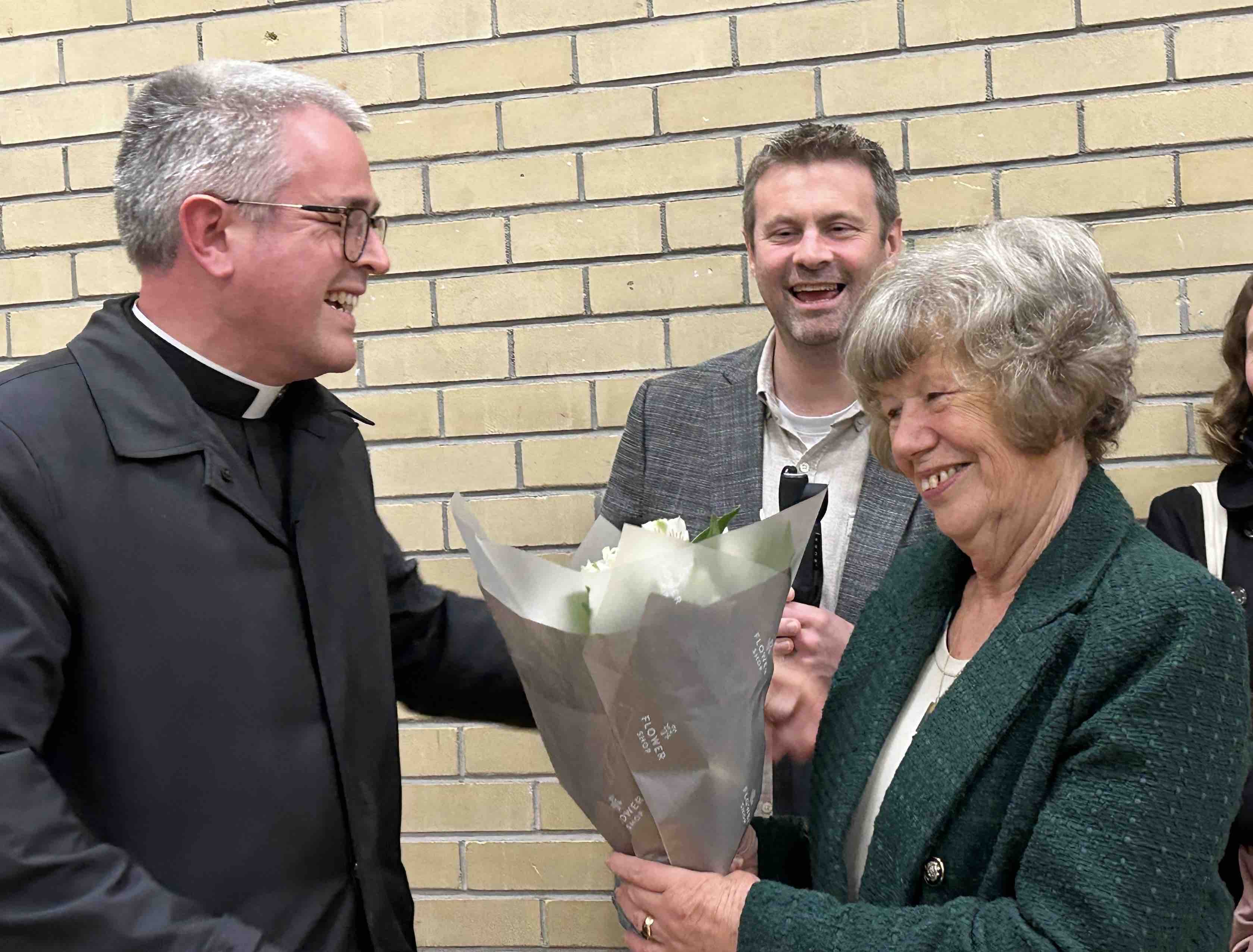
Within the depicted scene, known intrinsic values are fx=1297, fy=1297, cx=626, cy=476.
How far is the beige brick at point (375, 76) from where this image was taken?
3344 mm

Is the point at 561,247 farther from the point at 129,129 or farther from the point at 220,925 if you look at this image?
the point at 220,925

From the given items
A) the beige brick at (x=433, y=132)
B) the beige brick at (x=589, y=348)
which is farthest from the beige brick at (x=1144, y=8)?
the beige brick at (x=433, y=132)

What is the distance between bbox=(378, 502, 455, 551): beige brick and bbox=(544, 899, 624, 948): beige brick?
3.27 ft

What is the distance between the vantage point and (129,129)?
2205 mm

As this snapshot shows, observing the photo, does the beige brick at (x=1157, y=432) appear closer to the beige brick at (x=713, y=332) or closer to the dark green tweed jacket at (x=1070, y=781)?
the beige brick at (x=713, y=332)

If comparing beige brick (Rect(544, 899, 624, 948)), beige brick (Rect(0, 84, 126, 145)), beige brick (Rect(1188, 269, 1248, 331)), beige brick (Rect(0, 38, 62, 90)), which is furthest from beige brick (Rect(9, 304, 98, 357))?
beige brick (Rect(1188, 269, 1248, 331))

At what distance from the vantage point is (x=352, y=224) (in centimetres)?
227

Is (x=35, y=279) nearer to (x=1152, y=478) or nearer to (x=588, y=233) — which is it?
(x=588, y=233)

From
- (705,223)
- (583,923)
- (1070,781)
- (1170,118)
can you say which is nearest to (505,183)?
(705,223)

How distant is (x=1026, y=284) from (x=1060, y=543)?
36cm

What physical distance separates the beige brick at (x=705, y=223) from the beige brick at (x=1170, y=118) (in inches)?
32.9

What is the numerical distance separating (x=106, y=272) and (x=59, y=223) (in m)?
0.19

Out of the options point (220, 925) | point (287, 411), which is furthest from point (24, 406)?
point (220, 925)

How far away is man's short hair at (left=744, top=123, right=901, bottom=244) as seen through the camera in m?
2.89
